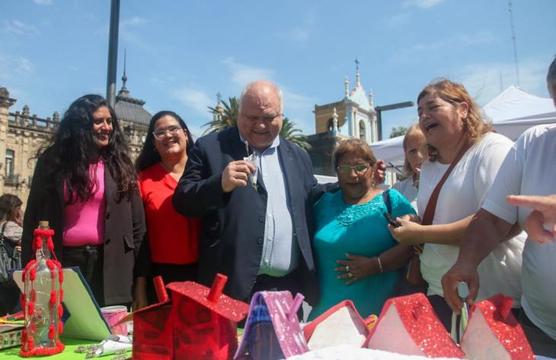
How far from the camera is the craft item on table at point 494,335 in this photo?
1044mm

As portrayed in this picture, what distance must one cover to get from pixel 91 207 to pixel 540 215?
2205 millimetres

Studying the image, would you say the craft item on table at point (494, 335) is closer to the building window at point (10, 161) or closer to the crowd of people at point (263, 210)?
the crowd of people at point (263, 210)

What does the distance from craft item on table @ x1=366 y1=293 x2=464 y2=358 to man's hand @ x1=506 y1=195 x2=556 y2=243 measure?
344 millimetres

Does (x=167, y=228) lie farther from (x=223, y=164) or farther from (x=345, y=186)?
(x=345, y=186)

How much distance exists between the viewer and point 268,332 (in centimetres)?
116

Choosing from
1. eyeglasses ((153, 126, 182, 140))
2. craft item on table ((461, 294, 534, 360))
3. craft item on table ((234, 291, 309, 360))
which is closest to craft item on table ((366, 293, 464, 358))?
craft item on table ((461, 294, 534, 360))

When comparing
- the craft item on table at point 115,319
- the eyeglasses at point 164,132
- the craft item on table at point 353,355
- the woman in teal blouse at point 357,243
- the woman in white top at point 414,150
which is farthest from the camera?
the woman in white top at point 414,150

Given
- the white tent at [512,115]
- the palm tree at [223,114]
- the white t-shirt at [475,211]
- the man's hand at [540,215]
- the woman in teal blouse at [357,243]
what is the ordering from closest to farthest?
1. the man's hand at [540,215]
2. the white t-shirt at [475,211]
3. the woman in teal blouse at [357,243]
4. the white tent at [512,115]
5. the palm tree at [223,114]

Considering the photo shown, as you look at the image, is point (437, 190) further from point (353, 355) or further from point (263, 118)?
point (353, 355)

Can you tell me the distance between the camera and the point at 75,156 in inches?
103

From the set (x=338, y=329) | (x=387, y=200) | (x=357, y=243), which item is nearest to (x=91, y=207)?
(x=357, y=243)

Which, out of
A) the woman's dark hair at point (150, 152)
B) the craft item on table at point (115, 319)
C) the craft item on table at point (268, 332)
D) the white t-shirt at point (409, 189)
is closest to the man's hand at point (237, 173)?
the craft item on table at point (115, 319)

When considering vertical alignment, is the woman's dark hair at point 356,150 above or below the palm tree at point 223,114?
below

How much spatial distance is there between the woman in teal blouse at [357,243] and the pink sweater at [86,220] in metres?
1.23
